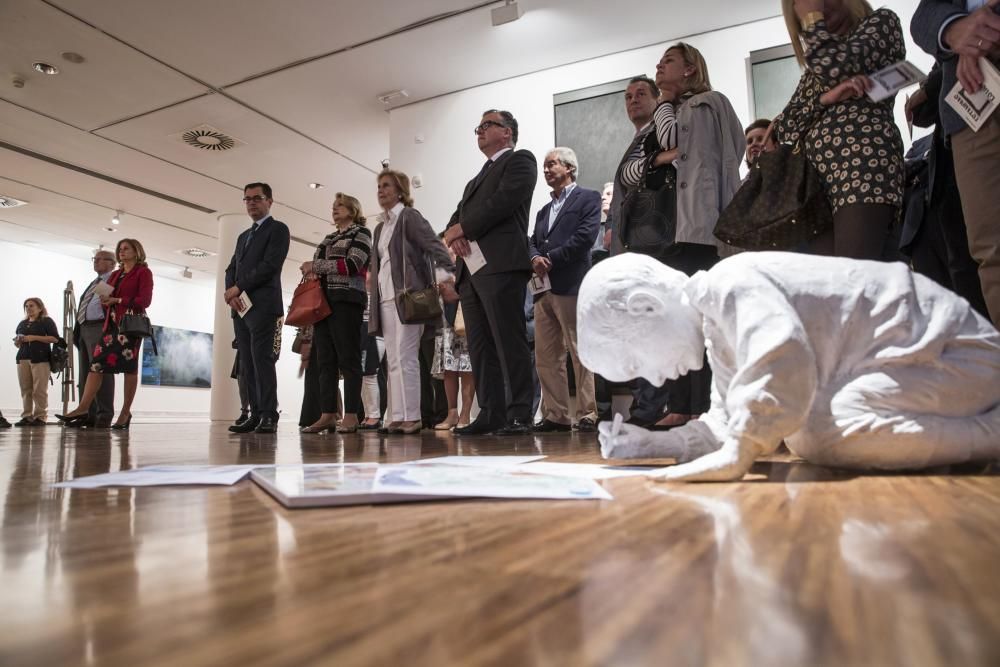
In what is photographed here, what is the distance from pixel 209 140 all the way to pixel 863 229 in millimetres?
6268

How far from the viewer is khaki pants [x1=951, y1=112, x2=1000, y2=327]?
137 cm

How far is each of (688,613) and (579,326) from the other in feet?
2.68

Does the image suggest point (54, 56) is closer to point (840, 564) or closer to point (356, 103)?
point (356, 103)

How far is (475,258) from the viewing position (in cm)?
298

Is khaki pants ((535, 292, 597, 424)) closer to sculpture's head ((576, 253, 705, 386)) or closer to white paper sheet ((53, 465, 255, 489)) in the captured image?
sculpture's head ((576, 253, 705, 386))

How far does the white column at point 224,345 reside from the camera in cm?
813

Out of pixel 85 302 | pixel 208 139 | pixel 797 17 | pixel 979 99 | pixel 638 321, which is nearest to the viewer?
pixel 638 321

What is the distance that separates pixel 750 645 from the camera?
28 centimetres

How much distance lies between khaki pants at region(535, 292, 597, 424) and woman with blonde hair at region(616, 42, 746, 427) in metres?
0.97

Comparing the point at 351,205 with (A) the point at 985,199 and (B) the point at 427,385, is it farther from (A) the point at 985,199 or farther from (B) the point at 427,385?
(A) the point at 985,199

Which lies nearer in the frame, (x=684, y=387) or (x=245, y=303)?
(x=684, y=387)

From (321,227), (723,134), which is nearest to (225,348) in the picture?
(321,227)

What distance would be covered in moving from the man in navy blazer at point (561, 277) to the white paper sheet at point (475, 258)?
0.34m

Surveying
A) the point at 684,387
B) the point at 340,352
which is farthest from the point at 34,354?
the point at 684,387
